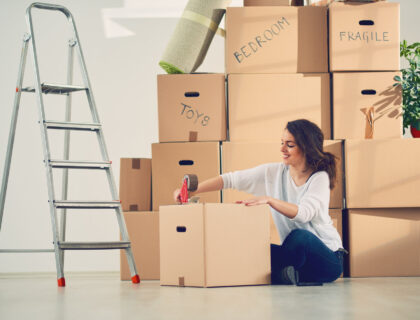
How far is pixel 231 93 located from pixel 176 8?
4.23ft

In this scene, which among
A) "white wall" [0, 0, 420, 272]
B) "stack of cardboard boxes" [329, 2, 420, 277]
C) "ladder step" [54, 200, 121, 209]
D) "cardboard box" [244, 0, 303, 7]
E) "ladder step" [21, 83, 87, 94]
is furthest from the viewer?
"white wall" [0, 0, 420, 272]

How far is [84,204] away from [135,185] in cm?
51

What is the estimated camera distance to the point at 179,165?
318cm

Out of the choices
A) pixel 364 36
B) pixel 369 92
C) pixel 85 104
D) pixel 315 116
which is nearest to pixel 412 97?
pixel 369 92

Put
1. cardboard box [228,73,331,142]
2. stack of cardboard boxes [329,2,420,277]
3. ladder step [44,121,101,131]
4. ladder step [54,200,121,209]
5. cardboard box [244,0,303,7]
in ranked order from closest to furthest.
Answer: ladder step [54,200,121,209] → ladder step [44,121,101,131] → stack of cardboard boxes [329,2,420,277] → cardboard box [228,73,331,142] → cardboard box [244,0,303,7]

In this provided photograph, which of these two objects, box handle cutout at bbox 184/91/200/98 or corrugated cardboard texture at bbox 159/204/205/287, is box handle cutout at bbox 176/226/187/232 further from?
box handle cutout at bbox 184/91/200/98

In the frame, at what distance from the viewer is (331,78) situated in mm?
3219

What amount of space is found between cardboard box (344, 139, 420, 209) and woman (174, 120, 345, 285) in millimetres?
422

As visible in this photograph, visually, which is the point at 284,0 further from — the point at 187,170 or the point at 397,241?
the point at 397,241

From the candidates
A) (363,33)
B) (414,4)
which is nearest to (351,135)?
(363,33)

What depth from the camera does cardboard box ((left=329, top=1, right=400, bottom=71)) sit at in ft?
10.4

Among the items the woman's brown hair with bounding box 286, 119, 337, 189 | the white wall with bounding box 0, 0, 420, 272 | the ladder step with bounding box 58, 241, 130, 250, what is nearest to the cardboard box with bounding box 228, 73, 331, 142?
the woman's brown hair with bounding box 286, 119, 337, 189

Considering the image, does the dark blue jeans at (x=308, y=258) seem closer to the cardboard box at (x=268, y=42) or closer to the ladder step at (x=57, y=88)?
the cardboard box at (x=268, y=42)

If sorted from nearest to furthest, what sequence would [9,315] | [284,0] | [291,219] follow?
1. [9,315]
2. [291,219]
3. [284,0]
